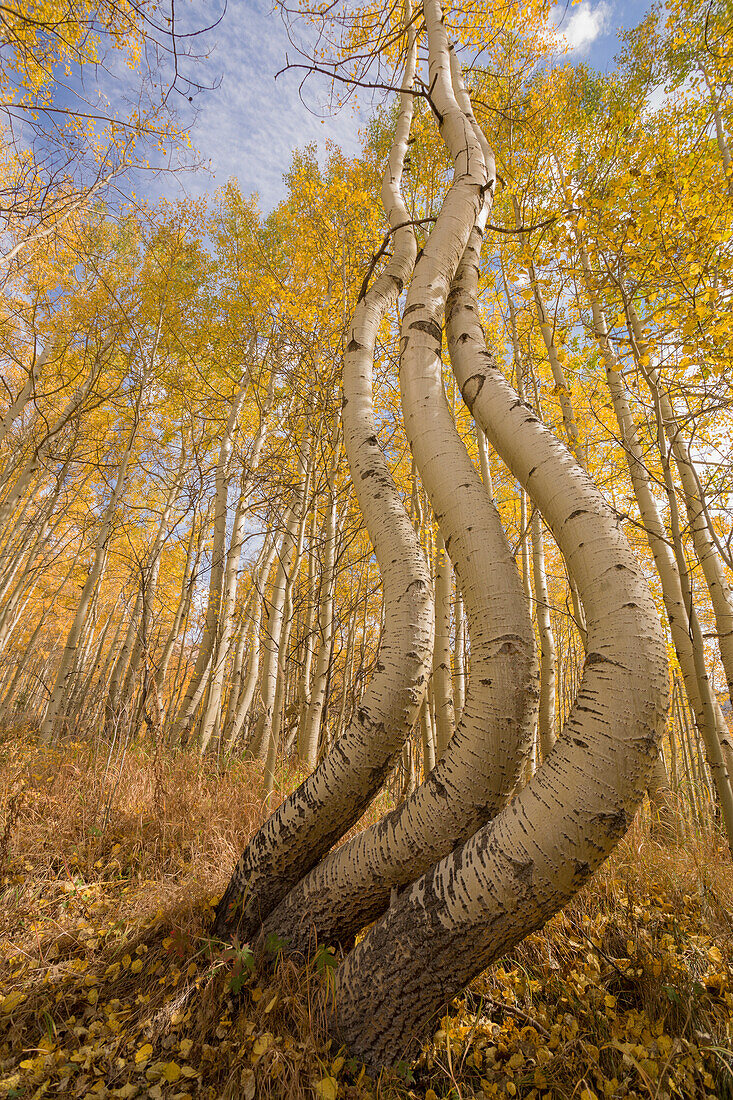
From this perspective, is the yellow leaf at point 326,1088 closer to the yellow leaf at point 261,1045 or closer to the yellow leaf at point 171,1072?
the yellow leaf at point 261,1045

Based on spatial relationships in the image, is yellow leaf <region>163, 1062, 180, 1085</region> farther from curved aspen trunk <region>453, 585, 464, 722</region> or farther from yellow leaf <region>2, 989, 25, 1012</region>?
curved aspen trunk <region>453, 585, 464, 722</region>

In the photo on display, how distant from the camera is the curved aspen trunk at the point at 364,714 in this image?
157 cm

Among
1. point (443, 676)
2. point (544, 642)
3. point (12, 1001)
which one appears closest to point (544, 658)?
point (544, 642)

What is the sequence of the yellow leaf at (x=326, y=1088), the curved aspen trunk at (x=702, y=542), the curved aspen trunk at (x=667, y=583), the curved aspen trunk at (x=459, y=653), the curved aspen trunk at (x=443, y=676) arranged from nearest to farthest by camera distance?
the yellow leaf at (x=326, y=1088) → the curved aspen trunk at (x=667, y=583) → the curved aspen trunk at (x=702, y=542) → the curved aspen trunk at (x=443, y=676) → the curved aspen trunk at (x=459, y=653)

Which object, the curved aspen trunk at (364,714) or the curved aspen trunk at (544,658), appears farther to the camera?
the curved aspen trunk at (544,658)

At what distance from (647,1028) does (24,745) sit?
6.84 m

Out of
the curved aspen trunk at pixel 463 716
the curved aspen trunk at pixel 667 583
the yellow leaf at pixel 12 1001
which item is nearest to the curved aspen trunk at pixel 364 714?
the curved aspen trunk at pixel 463 716

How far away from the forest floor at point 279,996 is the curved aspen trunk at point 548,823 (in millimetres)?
208

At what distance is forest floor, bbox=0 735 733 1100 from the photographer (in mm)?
1400

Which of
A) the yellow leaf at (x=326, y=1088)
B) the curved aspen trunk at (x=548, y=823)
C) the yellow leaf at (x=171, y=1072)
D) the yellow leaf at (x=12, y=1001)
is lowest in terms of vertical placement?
the yellow leaf at (x=12, y=1001)

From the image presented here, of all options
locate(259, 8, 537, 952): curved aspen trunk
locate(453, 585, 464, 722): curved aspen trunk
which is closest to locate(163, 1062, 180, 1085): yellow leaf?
locate(259, 8, 537, 952): curved aspen trunk

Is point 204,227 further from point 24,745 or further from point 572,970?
point 572,970

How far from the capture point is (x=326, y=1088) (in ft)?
4.27

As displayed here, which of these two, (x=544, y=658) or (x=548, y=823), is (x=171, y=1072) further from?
(x=544, y=658)
